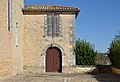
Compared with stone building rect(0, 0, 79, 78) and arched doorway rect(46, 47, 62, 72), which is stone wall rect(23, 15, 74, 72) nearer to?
stone building rect(0, 0, 79, 78)

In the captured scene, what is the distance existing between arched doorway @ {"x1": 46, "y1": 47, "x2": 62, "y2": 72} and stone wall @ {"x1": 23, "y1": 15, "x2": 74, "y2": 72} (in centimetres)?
40

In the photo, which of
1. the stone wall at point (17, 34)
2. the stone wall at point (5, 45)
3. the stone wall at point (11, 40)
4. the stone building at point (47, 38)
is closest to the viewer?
the stone wall at point (5, 45)

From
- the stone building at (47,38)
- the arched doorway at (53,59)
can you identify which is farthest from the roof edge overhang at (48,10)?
the arched doorway at (53,59)

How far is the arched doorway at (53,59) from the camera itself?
849 inches

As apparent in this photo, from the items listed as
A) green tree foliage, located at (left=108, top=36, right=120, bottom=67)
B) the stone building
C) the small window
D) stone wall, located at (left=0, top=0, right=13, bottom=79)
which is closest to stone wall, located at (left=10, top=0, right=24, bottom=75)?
the stone building

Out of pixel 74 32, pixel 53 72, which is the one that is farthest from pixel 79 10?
pixel 53 72

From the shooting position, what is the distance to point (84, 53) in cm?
2269

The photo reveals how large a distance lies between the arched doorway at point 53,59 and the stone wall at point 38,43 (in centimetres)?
40

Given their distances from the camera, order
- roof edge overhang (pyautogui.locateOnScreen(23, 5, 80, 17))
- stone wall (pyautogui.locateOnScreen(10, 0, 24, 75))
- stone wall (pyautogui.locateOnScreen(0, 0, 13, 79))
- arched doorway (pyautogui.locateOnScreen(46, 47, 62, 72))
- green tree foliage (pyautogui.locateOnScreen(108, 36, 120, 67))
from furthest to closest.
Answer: arched doorway (pyautogui.locateOnScreen(46, 47, 62, 72)) < roof edge overhang (pyautogui.locateOnScreen(23, 5, 80, 17)) < green tree foliage (pyautogui.locateOnScreen(108, 36, 120, 67)) < stone wall (pyautogui.locateOnScreen(10, 0, 24, 75)) < stone wall (pyautogui.locateOnScreen(0, 0, 13, 79))

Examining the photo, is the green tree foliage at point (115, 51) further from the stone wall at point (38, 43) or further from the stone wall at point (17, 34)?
the stone wall at point (17, 34)

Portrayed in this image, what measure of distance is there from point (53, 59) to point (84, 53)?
2694 millimetres

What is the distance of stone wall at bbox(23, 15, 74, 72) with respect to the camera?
69.7 feet

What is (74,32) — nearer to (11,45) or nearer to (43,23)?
(43,23)

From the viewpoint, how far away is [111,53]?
2155 centimetres
